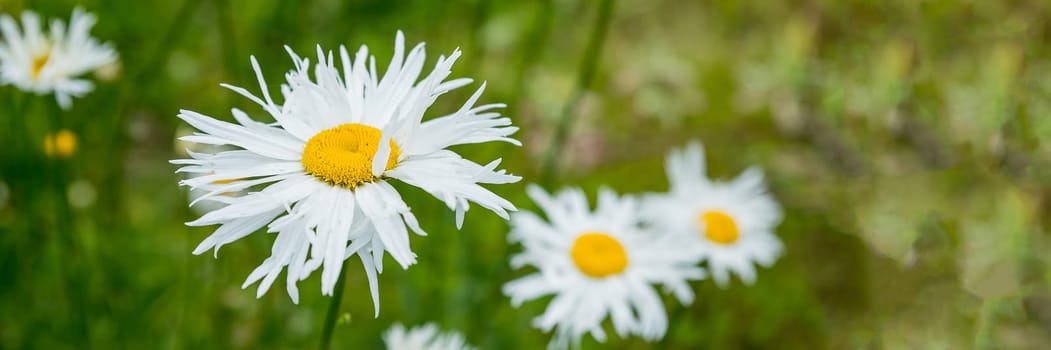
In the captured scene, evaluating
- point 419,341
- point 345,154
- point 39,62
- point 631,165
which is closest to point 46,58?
point 39,62

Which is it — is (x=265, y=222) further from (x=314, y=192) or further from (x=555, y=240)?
(x=555, y=240)

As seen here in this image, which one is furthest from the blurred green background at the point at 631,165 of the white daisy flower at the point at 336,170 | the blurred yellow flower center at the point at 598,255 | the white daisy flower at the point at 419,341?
the white daisy flower at the point at 336,170

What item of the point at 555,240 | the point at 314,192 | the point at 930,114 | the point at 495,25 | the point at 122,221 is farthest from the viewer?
the point at 495,25

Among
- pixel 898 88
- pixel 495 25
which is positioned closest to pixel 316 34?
pixel 495 25

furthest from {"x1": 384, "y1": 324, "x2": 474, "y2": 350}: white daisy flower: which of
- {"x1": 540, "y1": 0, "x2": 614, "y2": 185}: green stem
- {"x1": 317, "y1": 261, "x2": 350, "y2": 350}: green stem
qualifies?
{"x1": 540, "y1": 0, "x2": 614, "y2": 185}: green stem

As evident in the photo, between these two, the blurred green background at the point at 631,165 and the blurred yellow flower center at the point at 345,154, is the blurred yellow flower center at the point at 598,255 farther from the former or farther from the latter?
the blurred yellow flower center at the point at 345,154

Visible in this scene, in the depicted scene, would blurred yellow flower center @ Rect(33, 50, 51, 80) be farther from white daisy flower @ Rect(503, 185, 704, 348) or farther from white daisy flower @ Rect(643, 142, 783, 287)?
white daisy flower @ Rect(643, 142, 783, 287)
